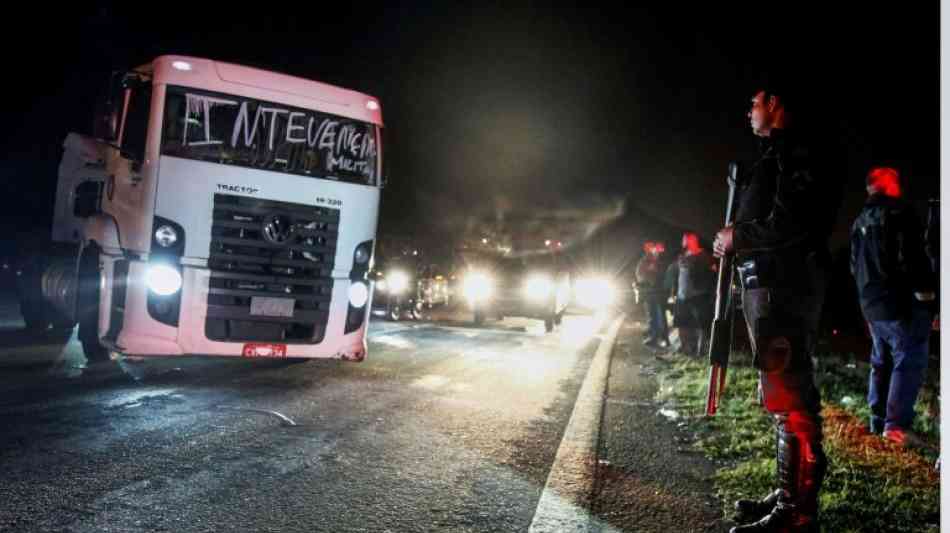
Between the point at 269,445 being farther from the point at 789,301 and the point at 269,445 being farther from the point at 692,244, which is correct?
the point at 692,244

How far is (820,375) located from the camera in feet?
25.3

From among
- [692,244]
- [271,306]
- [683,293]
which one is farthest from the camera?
[692,244]

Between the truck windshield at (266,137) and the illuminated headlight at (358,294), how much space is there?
1.05m

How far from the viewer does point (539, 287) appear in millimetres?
15086

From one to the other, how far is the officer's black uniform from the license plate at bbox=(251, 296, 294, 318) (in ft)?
14.5

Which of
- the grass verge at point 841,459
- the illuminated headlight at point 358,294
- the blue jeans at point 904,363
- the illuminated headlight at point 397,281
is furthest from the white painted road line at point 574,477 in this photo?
the illuminated headlight at point 397,281

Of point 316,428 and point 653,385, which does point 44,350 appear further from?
point 653,385

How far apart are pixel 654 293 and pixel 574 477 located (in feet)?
29.1

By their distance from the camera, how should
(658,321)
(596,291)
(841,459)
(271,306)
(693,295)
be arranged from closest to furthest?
(841,459) → (271,306) → (693,295) → (658,321) → (596,291)

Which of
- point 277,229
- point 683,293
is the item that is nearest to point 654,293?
point 683,293

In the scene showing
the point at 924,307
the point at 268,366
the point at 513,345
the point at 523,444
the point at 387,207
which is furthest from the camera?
the point at 387,207

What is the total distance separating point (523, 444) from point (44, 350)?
6004 millimetres

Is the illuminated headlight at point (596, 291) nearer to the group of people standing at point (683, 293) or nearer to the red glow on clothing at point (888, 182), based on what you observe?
the group of people standing at point (683, 293)

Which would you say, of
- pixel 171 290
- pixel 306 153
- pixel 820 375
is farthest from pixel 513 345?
pixel 171 290
